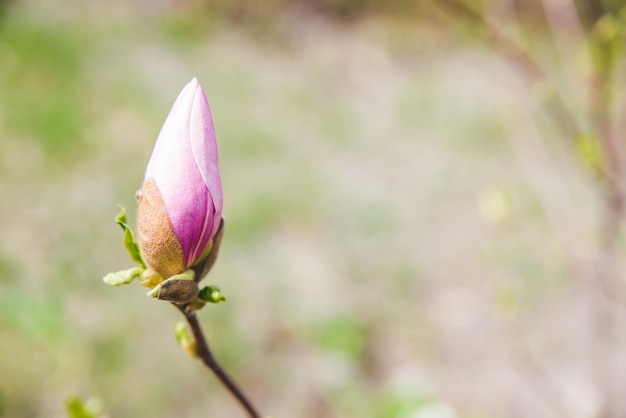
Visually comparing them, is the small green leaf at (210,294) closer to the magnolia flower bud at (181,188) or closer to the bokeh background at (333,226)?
the magnolia flower bud at (181,188)

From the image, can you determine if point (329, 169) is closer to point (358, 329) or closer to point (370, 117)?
point (370, 117)

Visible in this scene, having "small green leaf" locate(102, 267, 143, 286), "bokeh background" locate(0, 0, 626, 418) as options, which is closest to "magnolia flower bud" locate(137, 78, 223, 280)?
"small green leaf" locate(102, 267, 143, 286)

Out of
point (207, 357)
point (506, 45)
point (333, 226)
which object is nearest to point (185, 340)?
point (207, 357)

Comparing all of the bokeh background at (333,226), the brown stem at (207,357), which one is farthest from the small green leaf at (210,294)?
the bokeh background at (333,226)

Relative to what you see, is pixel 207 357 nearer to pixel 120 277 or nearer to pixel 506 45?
pixel 120 277

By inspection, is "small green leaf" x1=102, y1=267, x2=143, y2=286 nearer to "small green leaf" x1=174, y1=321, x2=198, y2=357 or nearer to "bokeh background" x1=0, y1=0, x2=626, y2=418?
"small green leaf" x1=174, y1=321, x2=198, y2=357

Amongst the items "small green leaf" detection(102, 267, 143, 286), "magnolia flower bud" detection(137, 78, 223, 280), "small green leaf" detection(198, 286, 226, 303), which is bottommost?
"small green leaf" detection(198, 286, 226, 303)
